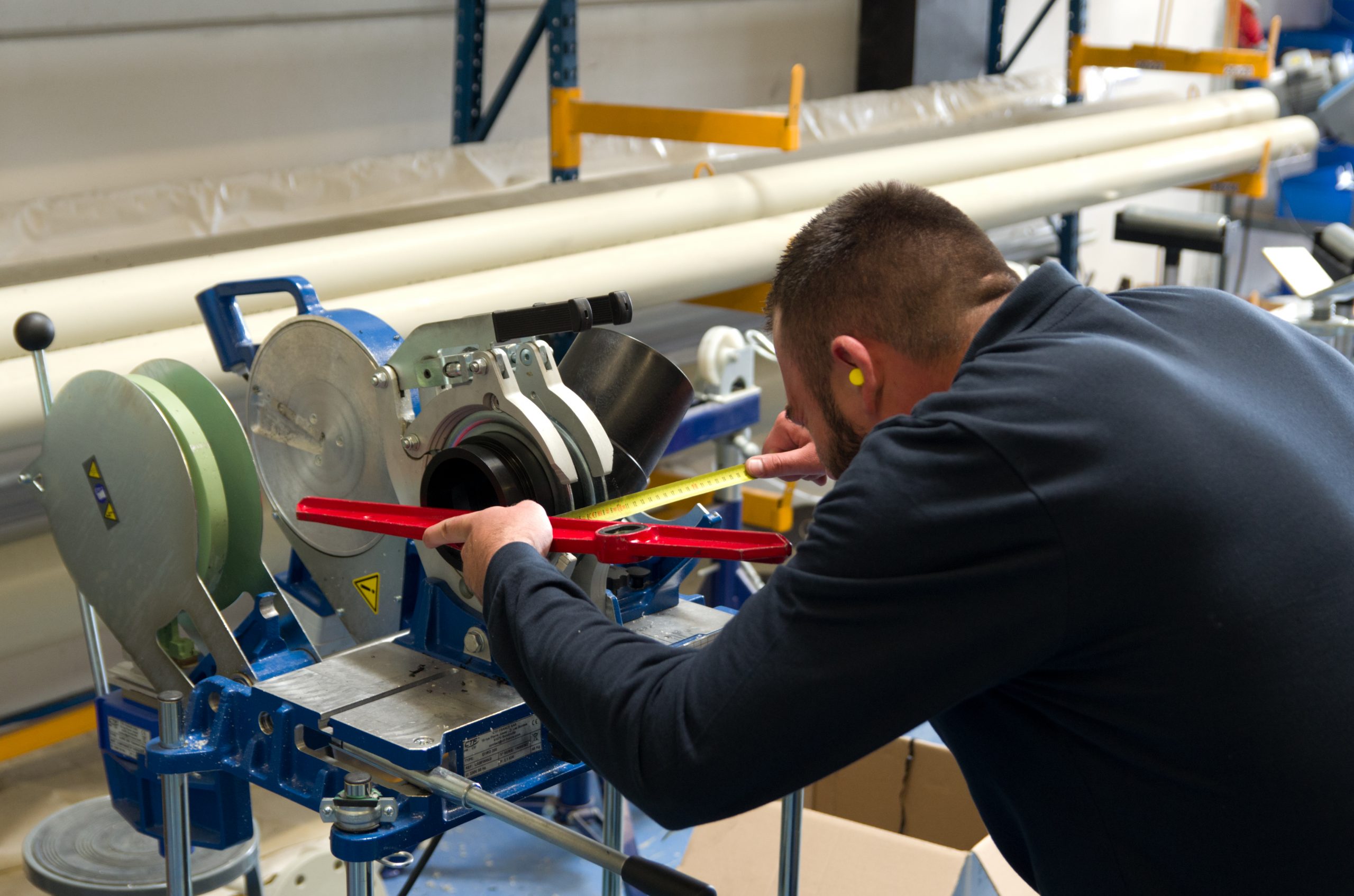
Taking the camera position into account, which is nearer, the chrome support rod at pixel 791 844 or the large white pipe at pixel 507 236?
the chrome support rod at pixel 791 844

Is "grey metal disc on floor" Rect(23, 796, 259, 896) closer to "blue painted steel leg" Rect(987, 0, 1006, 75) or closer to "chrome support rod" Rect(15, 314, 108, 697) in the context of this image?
"chrome support rod" Rect(15, 314, 108, 697)

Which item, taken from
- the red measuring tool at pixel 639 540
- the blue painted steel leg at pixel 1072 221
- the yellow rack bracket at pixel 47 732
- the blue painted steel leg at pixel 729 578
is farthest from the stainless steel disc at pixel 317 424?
the blue painted steel leg at pixel 1072 221

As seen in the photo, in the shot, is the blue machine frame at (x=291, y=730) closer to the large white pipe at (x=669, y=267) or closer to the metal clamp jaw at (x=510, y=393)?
the metal clamp jaw at (x=510, y=393)

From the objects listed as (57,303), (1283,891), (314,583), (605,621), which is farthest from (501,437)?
(57,303)

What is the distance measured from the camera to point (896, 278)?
41.0 inches

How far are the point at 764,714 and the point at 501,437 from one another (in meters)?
0.43

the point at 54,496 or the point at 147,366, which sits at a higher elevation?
the point at 147,366

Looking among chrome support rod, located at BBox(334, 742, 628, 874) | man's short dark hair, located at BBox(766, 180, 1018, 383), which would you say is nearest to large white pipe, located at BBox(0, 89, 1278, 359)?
chrome support rod, located at BBox(334, 742, 628, 874)

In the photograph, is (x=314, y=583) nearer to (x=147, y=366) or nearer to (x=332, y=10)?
(x=147, y=366)

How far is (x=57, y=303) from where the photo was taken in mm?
1854

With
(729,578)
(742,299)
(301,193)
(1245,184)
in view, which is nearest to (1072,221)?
(1245,184)

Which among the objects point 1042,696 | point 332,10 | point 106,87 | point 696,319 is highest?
point 332,10

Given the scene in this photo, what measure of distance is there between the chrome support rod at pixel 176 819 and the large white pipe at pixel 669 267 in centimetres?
71

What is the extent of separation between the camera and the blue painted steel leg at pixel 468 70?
330cm
